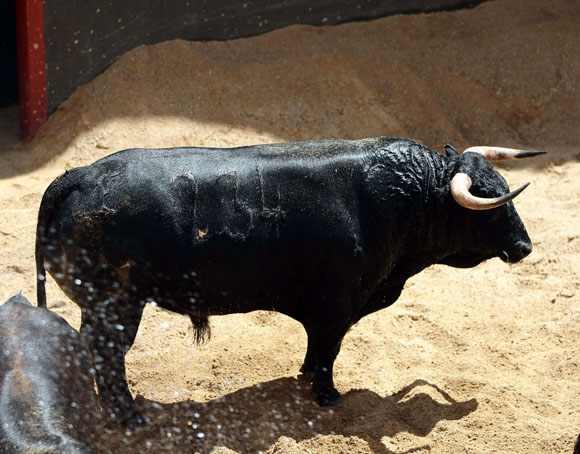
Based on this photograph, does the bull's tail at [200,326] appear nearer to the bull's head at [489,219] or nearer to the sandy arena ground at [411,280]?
the sandy arena ground at [411,280]

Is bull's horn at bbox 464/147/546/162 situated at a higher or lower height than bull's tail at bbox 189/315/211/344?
higher

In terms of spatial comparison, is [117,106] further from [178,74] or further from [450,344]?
[450,344]

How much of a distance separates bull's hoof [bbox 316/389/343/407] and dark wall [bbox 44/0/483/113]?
448cm

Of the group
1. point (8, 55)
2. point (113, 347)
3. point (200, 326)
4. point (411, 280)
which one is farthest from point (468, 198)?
point (8, 55)

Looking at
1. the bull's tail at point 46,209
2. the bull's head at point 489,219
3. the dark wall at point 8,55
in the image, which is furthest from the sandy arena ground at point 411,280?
the bull's tail at point 46,209

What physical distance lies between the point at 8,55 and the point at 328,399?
17.7 feet

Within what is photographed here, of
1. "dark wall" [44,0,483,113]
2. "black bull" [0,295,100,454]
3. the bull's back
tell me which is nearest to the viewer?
"black bull" [0,295,100,454]

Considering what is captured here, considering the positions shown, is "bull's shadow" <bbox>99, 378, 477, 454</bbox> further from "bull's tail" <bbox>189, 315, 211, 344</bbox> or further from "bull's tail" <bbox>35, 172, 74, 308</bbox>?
"bull's tail" <bbox>35, 172, 74, 308</bbox>

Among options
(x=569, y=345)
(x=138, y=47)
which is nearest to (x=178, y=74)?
(x=138, y=47)

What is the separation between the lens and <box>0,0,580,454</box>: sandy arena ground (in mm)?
5824

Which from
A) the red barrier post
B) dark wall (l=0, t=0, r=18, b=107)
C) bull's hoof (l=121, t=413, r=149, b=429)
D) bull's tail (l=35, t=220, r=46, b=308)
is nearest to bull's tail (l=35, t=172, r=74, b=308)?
bull's tail (l=35, t=220, r=46, b=308)

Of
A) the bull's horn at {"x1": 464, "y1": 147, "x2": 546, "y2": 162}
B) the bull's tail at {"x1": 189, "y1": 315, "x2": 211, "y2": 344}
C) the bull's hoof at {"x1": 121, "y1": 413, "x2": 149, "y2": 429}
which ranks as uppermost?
the bull's horn at {"x1": 464, "y1": 147, "x2": 546, "y2": 162}

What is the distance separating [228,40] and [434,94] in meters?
2.22

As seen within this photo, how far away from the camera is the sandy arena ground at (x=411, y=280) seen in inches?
A: 229
